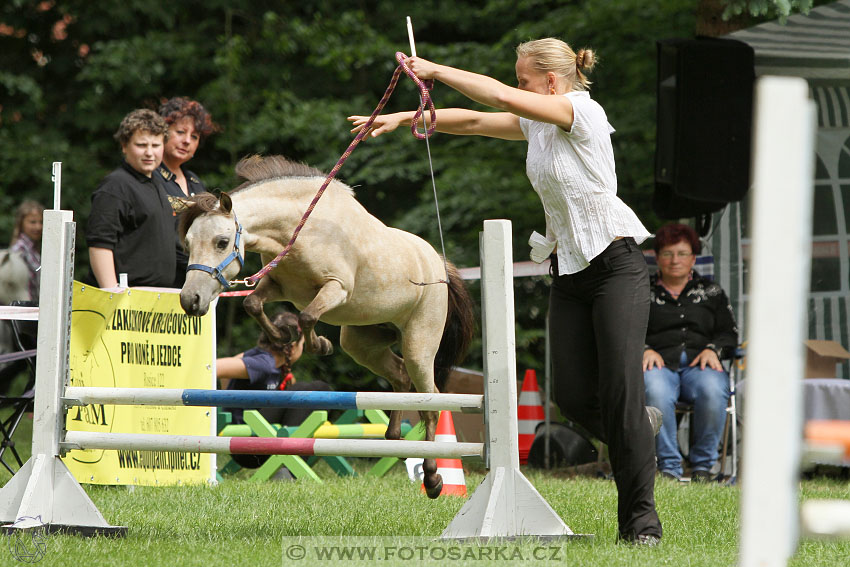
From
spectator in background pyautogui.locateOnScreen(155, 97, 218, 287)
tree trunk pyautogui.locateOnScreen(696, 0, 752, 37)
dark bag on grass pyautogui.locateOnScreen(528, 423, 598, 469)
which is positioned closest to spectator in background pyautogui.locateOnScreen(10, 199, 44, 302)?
spectator in background pyautogui.locateOnScreen(155, 97, 218, 287)

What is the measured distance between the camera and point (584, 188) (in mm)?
3566

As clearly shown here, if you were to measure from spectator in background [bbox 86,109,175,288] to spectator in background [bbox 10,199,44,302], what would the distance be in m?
2.34

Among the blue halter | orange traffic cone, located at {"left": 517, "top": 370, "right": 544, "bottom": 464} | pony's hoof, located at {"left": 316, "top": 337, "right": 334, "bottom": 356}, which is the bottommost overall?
orange traffic cone, located at {"left": 517, "top": 370, "right": 544, "bottom": 464}

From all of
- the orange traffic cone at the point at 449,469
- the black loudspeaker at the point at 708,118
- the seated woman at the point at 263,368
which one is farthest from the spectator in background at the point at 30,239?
the black loudspeaker at the point at 708,118

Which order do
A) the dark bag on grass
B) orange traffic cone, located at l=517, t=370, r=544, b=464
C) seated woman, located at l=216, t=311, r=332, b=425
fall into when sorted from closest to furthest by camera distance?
seated woman, located at l=216, t=311, r=332, b=425 < the dark bag on grass < orange traffic cone, located at l=517, t=370, r=544, b=464

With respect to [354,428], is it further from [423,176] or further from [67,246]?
[423,176]

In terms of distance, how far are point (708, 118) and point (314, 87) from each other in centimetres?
594

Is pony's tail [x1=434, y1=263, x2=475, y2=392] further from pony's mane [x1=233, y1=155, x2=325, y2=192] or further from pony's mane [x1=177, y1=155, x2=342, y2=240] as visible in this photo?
pony's mane [x1=233, y1=155, x2=325, y2=192]

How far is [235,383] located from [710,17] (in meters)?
4.77

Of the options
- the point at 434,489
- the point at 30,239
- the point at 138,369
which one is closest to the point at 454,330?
the point at 434,489

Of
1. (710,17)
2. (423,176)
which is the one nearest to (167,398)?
(710,17)

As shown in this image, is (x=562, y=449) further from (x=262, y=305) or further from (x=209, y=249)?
(x=209, y=249)

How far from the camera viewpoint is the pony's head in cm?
360

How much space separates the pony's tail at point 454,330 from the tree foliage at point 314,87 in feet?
14.1
